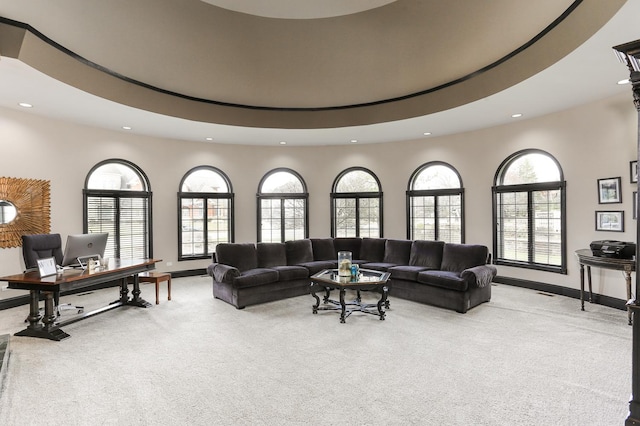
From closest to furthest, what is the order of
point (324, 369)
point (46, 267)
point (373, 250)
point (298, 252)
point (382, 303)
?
point (324, 369)
point (46, 267)
point (382, 303)
point (298, 252)
point (373, 250)

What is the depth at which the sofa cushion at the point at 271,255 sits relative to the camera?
608 centimetres

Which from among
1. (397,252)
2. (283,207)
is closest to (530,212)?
(397,252)

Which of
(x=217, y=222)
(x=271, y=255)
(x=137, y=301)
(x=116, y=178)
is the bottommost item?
(x=137, y=301)

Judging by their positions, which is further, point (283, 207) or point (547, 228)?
point (283, 207)

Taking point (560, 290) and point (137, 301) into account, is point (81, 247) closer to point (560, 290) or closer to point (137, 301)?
point (137, 301)

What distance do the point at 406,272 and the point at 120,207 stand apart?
573cm

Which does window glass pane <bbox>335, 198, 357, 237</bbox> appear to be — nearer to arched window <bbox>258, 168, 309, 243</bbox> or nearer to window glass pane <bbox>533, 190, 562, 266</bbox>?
arched window <bbox>258, 168, 309, 243</bbox>

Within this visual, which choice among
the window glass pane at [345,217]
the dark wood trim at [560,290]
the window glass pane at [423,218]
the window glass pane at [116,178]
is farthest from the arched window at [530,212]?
the window glass pane at [116,178]

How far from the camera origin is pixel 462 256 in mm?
5570

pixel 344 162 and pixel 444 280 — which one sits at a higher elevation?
pixel 344 162

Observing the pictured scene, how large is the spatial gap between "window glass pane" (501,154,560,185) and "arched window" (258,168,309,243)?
14.5 feet

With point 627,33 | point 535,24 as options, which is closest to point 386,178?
Result: point 535,24

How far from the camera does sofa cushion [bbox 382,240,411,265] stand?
252 inches

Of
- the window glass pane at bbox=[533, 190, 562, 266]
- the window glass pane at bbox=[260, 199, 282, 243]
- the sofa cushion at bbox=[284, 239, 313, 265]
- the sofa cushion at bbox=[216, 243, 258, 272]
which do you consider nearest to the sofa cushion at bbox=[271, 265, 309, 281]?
the sofa cushion at bbox=[216, 243, 258, 272]
